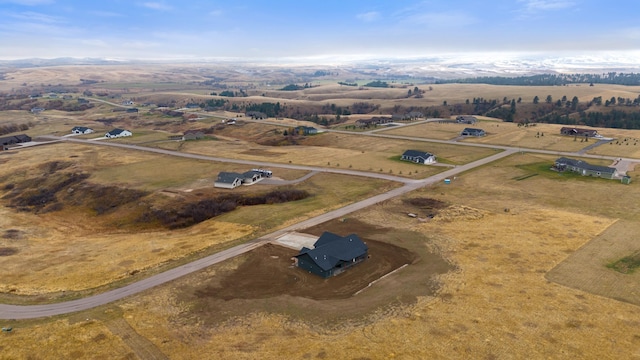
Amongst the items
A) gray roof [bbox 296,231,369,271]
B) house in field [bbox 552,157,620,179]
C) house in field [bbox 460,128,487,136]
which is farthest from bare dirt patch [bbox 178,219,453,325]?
house in field [bbox 460,128,487,136]

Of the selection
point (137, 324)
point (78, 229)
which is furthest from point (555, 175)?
point (78, 229)

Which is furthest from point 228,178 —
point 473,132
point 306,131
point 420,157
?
point 473,132

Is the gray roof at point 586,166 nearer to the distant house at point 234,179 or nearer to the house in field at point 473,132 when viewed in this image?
the house in field at point 473,132

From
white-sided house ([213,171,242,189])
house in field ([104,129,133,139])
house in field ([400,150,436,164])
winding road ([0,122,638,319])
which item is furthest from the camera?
house in field ([104,129,133,139])

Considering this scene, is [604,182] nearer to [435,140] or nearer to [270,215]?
[435,140]

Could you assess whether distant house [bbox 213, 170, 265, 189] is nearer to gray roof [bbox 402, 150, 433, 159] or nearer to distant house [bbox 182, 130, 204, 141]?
gray roof [bbox 402, 150, 433, 159]

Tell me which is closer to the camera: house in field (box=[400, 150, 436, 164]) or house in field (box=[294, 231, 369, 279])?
house in field (box=[294, 231, 369, 279])

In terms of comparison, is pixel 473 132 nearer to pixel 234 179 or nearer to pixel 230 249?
pixel 234 179
